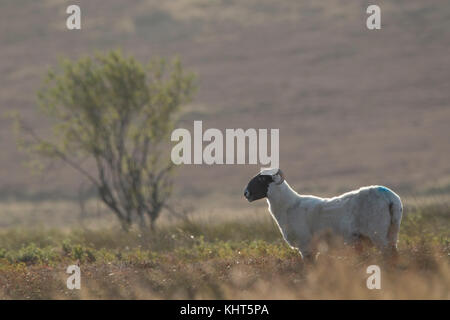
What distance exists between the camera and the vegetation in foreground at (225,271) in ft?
34.7

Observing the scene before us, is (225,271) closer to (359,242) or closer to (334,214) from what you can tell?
(334,214)

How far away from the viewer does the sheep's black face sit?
535 inches

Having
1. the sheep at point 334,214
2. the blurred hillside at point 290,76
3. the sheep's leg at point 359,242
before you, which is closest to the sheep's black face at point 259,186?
the sheep at point 334,214

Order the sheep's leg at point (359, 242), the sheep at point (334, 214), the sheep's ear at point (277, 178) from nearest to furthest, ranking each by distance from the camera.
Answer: the sheep at point (334, 214)
the sheep's leg at point (359, 242)
the sheep's ear at point (277, 178)

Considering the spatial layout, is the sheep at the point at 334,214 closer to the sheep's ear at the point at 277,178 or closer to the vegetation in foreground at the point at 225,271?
the sheep's ear at the point at 277,178

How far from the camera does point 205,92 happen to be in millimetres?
81938

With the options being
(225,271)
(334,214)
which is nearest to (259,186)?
(334,214)

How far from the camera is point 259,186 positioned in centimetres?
1362

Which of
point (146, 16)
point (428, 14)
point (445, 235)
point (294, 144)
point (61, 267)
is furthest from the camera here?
point (146, 16)

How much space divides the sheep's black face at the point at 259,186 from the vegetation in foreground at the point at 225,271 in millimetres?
931

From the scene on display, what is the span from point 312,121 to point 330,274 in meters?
60.0

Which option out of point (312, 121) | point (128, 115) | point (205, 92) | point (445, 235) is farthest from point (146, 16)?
point (445, 235)

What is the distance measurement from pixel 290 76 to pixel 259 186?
70.0m
